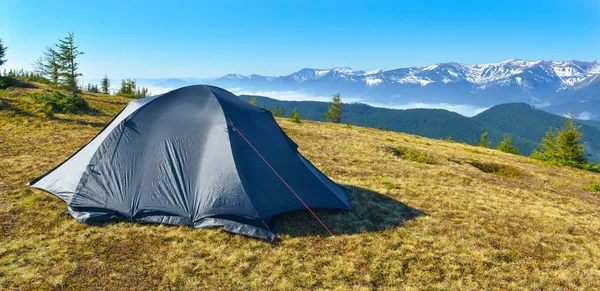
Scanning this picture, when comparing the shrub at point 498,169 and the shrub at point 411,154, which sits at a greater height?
the shrub at point 411,154

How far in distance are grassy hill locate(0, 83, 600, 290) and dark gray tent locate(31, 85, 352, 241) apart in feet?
1.41

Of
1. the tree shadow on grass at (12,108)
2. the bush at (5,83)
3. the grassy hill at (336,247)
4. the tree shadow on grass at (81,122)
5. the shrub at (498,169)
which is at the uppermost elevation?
the bush at (5,83)

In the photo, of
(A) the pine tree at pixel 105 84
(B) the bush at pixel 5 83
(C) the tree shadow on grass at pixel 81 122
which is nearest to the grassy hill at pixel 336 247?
(C) the tree shadow on grass at pixel 81 122

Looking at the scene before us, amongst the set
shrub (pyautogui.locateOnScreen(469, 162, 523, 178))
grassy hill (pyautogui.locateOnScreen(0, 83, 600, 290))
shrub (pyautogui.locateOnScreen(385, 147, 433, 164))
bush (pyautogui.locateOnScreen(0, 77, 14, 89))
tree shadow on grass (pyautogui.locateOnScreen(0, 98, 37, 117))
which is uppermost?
bush (pyautogui.locateOnScreen(0, 77, 14, 89))

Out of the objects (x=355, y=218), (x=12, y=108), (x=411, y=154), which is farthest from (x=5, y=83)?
(x=411, y=154)

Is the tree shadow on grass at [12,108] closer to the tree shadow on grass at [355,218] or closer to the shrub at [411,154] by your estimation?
the tree shadow on grass at [355,218]

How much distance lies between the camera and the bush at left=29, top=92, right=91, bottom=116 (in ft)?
73.6

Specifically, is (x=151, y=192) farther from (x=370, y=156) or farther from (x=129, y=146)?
(x=370, y=156)

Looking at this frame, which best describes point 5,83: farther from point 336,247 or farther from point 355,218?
point 336,247

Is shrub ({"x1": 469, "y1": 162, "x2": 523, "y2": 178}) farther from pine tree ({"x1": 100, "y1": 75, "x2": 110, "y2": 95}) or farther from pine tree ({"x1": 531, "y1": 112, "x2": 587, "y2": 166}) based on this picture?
pine tree ({"x1": 100, "y1": 75, "x2": 110, "y2": 95})

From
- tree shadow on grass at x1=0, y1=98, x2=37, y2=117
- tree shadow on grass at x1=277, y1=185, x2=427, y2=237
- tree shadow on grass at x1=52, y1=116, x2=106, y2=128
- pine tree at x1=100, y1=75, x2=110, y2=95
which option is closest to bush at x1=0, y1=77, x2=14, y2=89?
tree shadow on grass at x1=0, y1=98, x2=37, y2=117

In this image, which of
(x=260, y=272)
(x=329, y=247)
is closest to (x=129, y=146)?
(x=260, y=272)

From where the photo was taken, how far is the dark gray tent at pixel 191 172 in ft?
26.6

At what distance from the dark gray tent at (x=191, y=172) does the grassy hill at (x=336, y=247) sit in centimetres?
43
